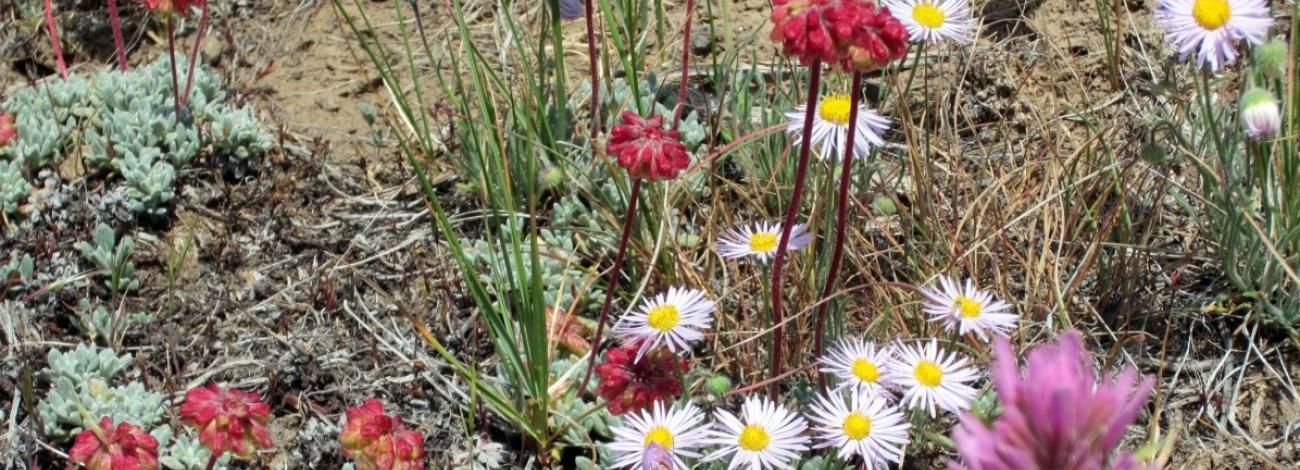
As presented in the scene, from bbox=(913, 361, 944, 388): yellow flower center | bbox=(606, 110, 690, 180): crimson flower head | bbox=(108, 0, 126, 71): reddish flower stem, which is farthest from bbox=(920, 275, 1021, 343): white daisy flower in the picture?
bbox=(108, 0, 126, 71): reddish flower stem

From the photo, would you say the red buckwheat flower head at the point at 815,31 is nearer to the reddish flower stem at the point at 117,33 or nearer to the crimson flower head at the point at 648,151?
the crimson flower head at the point at 648,151

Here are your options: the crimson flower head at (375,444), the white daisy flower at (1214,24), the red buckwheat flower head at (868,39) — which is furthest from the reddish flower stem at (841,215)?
Result: the crimson flower head at (375,444)

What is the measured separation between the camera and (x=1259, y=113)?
236 cm

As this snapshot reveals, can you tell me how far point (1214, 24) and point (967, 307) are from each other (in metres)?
0.80

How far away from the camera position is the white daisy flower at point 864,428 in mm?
2328

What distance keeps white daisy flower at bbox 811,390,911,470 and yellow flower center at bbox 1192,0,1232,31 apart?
1.06 m

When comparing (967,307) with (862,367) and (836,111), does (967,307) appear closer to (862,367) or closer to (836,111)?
(862,367)

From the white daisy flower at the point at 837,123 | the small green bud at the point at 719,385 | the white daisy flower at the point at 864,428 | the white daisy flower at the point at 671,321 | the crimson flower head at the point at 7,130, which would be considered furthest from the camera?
the crimson flower head at the point at 7,130

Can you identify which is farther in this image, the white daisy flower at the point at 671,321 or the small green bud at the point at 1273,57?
the white daisy flower at the point at 671,321

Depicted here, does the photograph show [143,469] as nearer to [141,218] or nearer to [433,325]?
[433,325]

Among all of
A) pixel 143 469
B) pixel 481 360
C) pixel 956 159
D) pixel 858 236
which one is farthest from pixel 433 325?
pixel 956 159

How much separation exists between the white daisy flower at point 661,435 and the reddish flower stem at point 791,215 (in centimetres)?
22

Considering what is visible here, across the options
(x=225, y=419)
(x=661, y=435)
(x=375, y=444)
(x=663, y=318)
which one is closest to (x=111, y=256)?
(x=225, y=419)

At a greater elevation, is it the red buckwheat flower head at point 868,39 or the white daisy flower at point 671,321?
the red buckwheat flower head at point 868,39
